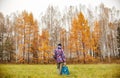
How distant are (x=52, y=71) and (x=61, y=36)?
61 cm

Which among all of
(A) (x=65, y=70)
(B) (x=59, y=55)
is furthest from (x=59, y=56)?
(A) (x=65, y=70)

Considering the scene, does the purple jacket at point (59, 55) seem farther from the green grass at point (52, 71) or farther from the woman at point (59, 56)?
the green grass at point (52, 71)

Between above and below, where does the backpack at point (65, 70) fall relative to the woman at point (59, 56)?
below

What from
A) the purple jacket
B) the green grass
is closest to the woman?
the purple jacket

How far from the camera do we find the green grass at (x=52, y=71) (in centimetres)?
938

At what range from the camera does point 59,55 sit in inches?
372

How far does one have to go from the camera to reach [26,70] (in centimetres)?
945

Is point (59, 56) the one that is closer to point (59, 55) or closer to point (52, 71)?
point (59, 55)

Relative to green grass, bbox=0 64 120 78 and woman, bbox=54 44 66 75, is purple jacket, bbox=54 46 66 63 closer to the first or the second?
woman, bbox=54 44 66 75

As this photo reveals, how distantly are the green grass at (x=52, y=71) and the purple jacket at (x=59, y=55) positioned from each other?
139mm

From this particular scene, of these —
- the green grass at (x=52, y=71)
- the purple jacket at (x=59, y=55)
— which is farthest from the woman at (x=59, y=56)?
the green grass at (x=52, y=71)

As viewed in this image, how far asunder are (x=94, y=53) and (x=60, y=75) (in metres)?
0.69

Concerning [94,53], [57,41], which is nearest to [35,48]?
[57,41]

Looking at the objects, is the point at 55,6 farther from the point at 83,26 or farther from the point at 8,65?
the point at 8,65
